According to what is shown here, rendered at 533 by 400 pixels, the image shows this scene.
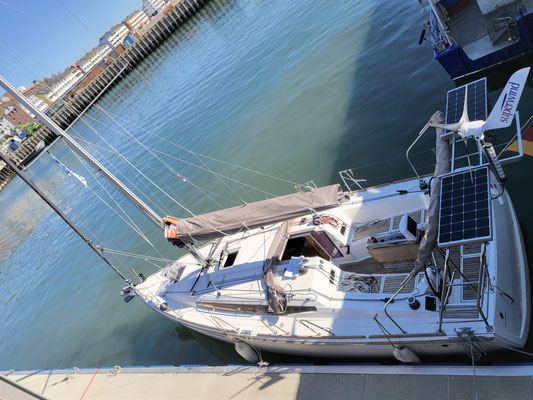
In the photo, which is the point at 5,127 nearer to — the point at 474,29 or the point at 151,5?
the point at 151,5

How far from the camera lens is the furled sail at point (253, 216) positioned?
1071cm

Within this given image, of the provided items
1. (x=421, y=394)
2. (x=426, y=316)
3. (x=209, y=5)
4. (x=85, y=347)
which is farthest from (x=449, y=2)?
(x=209, y=5)

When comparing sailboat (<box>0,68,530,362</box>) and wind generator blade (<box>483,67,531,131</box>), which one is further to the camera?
sailboat (<box>0,68,530,362</box>)

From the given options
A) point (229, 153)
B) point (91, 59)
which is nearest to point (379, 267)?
point (229, 153)

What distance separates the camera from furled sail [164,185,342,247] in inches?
422

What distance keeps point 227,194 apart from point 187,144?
881 centimetres

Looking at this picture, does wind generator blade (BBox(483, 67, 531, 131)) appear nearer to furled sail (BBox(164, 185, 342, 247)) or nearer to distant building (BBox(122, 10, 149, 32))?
furled sail (BBox(164, 185, 342, 247))

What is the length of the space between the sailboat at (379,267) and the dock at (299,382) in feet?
1.57

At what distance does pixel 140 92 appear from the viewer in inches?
1919

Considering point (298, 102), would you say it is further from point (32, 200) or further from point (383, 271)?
point (32, 200)

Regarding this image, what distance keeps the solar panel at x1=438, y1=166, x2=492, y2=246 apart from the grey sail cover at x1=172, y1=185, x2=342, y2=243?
10.6 feet

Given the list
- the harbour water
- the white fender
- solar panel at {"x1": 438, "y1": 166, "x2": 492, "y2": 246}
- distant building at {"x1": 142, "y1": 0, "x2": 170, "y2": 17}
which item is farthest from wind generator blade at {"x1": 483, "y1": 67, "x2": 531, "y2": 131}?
distant building at {"x1": 142, "y1": 0, "x2": 170, "y2": 17}

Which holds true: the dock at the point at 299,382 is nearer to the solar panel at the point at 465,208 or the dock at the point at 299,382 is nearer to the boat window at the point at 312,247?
the solar panel at the point at 465,208

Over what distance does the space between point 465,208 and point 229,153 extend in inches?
664
